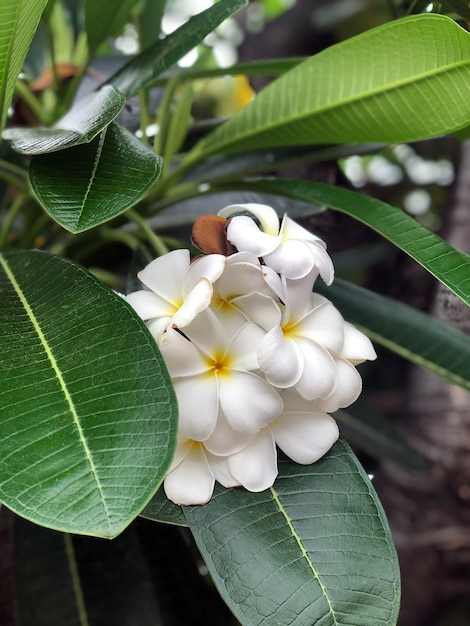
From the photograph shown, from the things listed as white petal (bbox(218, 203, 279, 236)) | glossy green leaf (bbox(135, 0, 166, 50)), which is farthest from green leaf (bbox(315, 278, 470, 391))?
glossy green leaf (bbox(135, 0, 166, 50))

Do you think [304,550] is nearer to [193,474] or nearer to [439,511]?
[193,474]

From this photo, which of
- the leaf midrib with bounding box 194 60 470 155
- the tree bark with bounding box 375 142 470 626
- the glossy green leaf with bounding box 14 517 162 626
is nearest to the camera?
the leaf midrib with bounding box 194 60 470 155

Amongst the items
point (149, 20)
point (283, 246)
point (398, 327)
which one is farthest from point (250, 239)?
point (149, 20)

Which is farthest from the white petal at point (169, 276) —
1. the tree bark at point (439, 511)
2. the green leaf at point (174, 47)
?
the tree bark at point (439, 511)

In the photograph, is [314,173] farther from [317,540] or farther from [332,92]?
[317,540]

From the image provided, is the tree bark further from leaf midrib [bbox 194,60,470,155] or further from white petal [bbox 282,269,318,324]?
white petal [bbox 282,269,318,324]

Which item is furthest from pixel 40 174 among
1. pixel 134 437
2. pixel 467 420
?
pixel 467 420

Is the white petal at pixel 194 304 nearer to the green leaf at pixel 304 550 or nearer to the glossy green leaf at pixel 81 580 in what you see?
the green leaf at pixel 304 550
